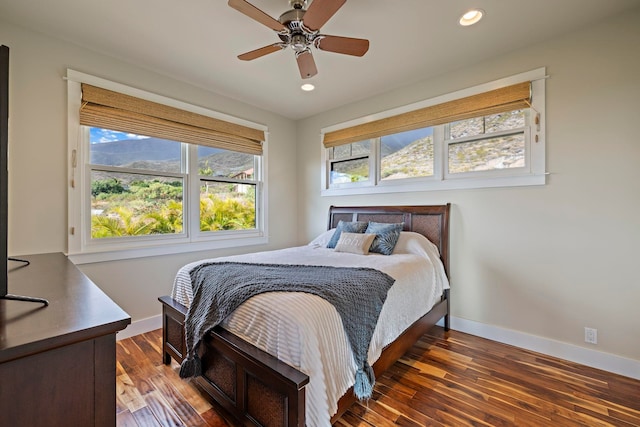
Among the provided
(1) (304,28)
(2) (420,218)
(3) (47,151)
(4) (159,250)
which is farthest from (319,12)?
(4) (159,250)

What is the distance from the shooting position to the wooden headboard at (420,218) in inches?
117

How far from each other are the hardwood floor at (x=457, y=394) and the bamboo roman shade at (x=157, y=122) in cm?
213

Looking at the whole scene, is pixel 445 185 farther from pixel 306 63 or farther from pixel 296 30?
pixel 296 30

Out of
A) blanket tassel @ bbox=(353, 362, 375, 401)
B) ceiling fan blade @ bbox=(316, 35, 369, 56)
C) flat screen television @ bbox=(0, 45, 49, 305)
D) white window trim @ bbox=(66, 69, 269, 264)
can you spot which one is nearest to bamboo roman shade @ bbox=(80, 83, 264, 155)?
white window trim @ bbox=(66, 69, 269, 264)

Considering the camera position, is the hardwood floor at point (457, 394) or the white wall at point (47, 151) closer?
the hardwood floor at point (457, 394)

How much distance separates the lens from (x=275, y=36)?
2.44 meters

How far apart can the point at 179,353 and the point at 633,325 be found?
3412mm

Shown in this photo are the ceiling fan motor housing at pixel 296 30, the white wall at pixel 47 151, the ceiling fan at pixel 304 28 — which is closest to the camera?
the ceiling fan at pixel 304 28

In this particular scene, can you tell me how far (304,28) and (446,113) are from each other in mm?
1830

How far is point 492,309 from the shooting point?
2766 mm

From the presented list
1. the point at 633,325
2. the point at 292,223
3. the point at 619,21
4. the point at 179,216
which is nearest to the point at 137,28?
the point at 179,216

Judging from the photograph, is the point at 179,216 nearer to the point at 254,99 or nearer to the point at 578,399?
the point at 254,99

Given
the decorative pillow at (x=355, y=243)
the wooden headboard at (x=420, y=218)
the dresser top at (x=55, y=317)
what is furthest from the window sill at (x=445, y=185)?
the dresser top at (x=55, y=317)

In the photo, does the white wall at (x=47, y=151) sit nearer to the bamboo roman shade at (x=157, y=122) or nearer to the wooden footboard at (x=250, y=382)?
the bamboo roman shade at (x=157, y=122)
